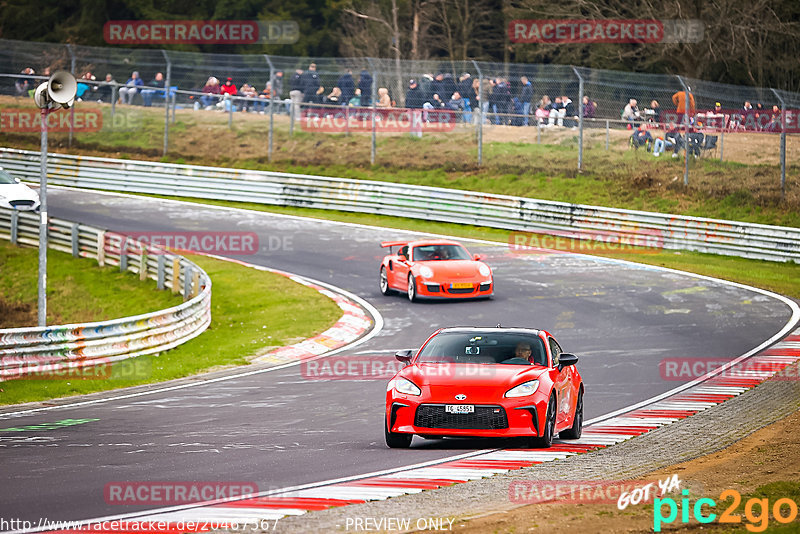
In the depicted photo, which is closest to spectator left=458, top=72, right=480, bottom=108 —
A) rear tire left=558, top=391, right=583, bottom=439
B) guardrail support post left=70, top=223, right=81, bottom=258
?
guardrail support post left=70, top=223, right=81, bottom=258

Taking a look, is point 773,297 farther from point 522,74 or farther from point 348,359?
point 522,74

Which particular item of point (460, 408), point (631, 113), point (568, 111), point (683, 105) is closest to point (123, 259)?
point (568, 111)

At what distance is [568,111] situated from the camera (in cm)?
3362

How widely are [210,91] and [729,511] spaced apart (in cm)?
3349

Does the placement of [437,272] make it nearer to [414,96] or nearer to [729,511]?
[414,96]

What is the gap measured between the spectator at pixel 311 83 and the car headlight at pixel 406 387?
25.3m

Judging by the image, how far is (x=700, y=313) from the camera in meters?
21.0

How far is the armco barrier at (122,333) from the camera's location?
54.9 ft

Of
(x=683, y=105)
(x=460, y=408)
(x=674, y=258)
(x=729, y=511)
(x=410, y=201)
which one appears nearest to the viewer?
(x=729, y=511)

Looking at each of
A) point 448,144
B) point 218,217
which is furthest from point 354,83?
point 218,217

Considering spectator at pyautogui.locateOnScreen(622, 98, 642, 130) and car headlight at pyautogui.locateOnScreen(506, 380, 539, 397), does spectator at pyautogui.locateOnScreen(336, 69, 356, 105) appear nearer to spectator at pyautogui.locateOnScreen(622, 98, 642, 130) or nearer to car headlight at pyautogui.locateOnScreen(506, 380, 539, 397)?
spectator at pyautogui.locateOnScreen(622, 98, 642, 130)

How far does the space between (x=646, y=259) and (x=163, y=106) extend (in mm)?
19484

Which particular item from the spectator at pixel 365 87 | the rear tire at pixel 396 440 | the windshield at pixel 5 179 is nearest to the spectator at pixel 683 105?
the spectator at pixel 365 87

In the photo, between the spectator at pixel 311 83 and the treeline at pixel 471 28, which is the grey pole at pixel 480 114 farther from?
the treeline at pixel 471 28
